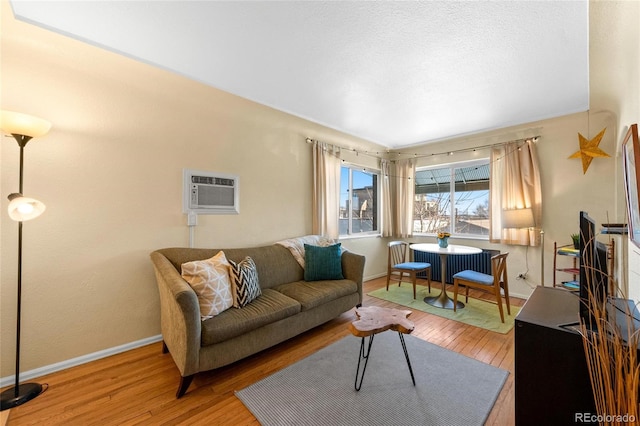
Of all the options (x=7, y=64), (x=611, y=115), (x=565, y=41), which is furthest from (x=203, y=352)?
(x=611, y=115)

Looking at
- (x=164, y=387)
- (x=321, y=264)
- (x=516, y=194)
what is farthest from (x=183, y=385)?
(x=516, y=194)

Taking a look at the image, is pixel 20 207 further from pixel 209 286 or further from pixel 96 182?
pixel 209 286

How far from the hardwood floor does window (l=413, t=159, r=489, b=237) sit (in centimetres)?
226

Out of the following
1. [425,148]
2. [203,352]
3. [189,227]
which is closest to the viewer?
[203,352]

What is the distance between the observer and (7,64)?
178 cm

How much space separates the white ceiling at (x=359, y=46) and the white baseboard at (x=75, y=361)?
258 centimetres

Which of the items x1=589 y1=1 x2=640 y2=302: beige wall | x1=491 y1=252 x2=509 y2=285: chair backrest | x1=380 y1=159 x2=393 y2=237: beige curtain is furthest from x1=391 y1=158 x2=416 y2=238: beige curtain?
x1=589 y1=1 x2=640 y2=302: beige wall

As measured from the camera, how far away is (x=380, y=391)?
5.63 feet

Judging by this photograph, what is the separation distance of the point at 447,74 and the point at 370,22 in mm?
1077

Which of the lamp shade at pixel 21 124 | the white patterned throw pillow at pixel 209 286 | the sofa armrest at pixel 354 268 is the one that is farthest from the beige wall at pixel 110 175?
the sofa armrest at pixel 354 268

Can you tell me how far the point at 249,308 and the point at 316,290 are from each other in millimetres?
744

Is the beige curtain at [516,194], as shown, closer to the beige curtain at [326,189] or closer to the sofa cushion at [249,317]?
the beige curtain at [326,189]

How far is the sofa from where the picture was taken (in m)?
1.68

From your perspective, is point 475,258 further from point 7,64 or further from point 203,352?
point 7,64
